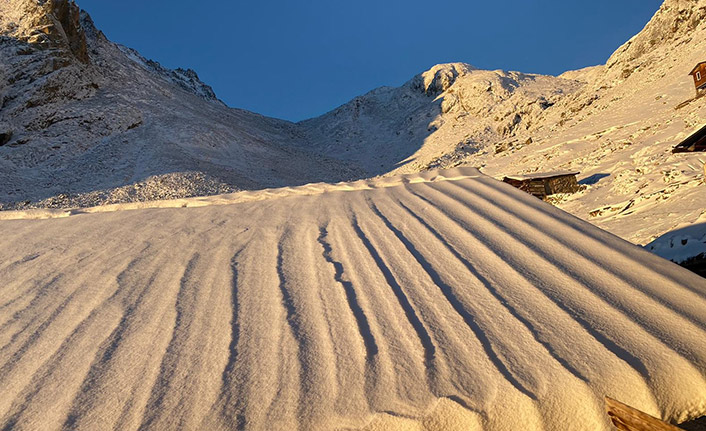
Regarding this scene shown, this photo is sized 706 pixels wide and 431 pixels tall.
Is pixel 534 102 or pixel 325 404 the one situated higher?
pixel 534 102

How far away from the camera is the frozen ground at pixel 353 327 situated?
55.2 inches

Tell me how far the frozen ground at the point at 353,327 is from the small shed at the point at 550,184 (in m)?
6.33

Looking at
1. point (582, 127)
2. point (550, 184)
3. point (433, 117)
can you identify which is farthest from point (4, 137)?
point (433, 117)

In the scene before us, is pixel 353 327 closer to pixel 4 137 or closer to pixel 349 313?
pixel 349 313

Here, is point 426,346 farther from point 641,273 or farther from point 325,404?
point 641,273

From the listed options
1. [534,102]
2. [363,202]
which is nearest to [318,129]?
[534,102]

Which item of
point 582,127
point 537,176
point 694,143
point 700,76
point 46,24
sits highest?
point 46,24

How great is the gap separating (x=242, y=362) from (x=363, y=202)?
2119mm

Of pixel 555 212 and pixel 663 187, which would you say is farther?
pixel 663 187

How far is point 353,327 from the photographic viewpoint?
1.82m

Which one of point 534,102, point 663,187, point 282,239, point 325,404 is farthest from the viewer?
point 534,102

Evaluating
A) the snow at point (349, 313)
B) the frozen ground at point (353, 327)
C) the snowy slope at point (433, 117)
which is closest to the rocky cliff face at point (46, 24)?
the snowy slope at point (433, 117)

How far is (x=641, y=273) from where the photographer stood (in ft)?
6.68

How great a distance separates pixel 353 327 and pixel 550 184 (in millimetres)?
8392
